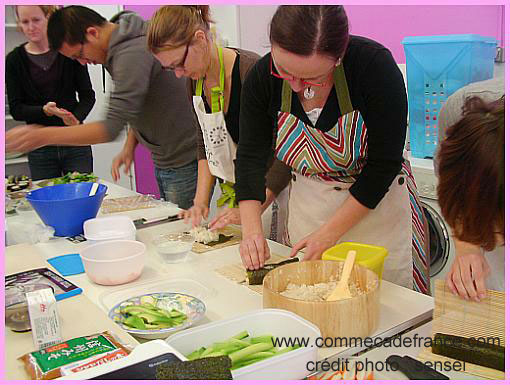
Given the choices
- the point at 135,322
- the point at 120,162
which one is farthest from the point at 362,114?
the point at 120,162

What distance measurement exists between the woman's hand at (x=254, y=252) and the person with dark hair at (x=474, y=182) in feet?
1.70

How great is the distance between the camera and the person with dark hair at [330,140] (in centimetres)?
132

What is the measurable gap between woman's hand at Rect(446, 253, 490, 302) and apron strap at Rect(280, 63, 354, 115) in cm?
53

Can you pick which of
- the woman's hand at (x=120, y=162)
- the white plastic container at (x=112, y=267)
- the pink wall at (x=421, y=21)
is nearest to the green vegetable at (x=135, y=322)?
the white plastic container at (x=112, y=267)

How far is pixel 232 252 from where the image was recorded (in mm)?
1698

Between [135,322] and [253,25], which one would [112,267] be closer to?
[135,322]

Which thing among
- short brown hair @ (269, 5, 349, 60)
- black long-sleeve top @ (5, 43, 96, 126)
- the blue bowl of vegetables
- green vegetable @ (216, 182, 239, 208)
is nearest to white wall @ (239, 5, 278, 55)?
black long-sleeve top @ (5, 43, 96, 126)

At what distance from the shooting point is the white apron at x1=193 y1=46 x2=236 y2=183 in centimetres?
199

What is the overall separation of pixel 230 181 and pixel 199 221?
243 mm

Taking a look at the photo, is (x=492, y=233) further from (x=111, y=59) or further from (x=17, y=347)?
(x=111, y=59)

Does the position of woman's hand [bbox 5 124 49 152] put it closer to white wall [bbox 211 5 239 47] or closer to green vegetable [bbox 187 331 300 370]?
green vegetable [bbox 187 331 300 370]

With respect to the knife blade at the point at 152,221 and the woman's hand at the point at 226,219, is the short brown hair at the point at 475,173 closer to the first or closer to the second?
the woman's hand at the point at 226,219

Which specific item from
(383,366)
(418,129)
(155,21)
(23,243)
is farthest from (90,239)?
(418,129)

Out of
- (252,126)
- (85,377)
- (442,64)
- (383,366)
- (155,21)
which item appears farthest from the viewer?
(442,64)
